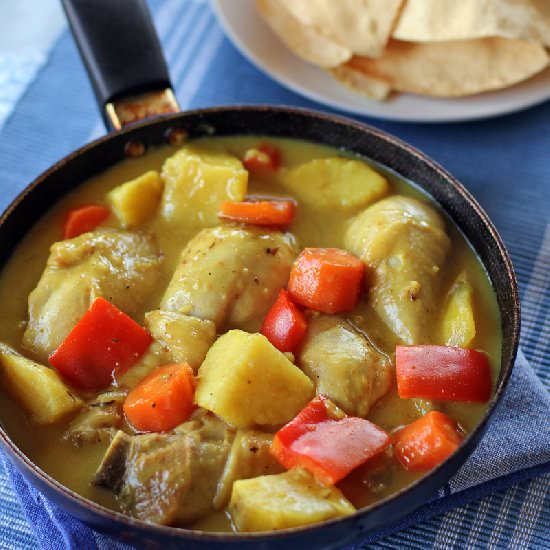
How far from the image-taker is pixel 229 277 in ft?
9.04

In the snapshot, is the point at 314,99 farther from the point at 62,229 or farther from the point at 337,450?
the point at 337,450

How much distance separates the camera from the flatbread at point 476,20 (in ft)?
11.9

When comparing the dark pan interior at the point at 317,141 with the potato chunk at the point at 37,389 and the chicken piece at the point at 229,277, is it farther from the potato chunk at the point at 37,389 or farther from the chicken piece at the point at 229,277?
the chicken piece at the point at 229,277

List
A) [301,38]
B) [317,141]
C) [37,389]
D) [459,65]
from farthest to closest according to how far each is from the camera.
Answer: [301,38] < [459,65] < [317,141] < [37,389]

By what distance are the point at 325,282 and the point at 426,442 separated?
2.01ft

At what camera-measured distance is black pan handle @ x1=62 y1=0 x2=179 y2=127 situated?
10.5 ft

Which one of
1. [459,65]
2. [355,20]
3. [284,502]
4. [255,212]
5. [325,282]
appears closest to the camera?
[284,502]

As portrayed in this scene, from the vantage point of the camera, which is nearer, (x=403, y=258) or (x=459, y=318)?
(x=459, y=318)

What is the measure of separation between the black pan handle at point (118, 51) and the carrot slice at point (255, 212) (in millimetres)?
552

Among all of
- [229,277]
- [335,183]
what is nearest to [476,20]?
[335,183]

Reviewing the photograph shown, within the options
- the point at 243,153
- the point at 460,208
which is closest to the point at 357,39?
the point at 243,153

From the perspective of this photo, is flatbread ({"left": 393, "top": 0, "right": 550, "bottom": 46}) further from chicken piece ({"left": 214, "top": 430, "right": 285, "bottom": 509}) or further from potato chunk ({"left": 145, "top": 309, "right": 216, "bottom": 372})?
chicken piece ({"left": 214, "top": 430, "right": 285, "bottom": 509})

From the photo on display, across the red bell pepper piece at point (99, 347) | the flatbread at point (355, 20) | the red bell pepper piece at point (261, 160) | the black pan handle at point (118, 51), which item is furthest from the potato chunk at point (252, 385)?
the flatbread at point (355, 20)

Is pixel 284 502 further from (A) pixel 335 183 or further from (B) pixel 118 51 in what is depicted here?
(B) pixel 118 51
